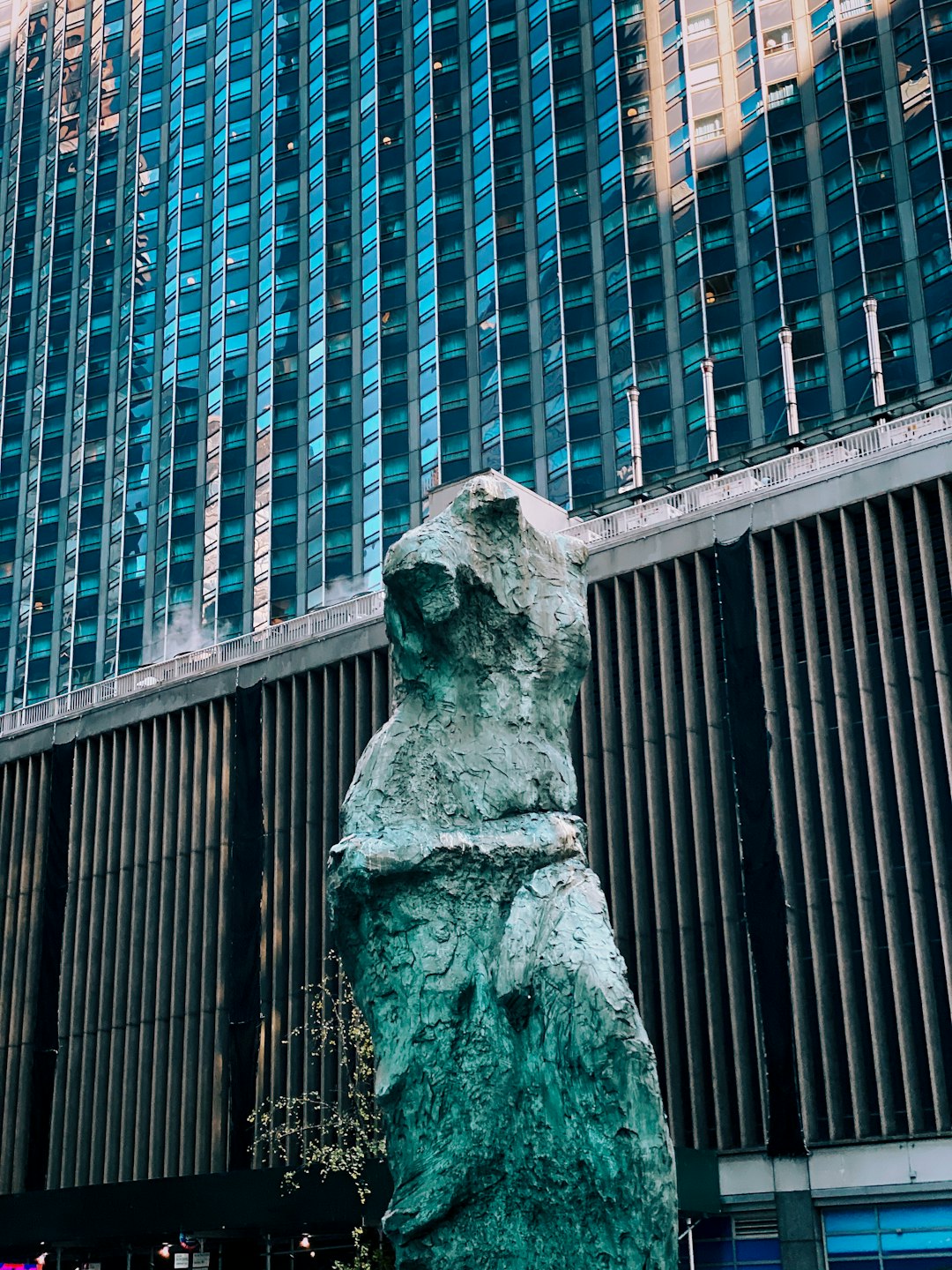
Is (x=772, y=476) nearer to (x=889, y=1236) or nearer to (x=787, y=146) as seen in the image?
(x=889, y=1236)

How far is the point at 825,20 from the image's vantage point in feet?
218

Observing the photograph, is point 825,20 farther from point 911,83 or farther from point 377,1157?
point 377,1157

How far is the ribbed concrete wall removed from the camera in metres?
32.0

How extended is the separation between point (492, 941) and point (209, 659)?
114ft

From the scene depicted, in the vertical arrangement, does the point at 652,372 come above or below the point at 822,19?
below

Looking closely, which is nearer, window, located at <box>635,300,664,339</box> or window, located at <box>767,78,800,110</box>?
window, located at <box>767,78,800,110</box>

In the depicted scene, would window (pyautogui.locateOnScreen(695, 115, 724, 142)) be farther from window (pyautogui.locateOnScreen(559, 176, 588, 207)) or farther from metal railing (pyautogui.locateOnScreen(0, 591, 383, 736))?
metal railing (pyautogui.locateOnScreen(0, 591, 383, 736))

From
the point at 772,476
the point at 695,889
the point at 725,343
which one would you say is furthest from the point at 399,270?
the point at 695,889

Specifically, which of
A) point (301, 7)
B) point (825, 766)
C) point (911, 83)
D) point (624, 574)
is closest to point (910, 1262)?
point (825, 766)

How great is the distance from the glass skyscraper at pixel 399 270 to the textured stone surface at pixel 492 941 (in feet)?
136

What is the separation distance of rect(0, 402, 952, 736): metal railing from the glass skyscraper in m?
16.5

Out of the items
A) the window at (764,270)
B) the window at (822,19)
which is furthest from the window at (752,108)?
the window at (764,270)

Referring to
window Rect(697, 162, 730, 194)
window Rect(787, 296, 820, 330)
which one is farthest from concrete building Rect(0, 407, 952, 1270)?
window Rect(697, 162, 730, 194)

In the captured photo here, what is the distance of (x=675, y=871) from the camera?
3500cm
